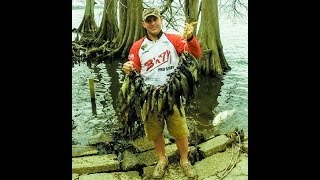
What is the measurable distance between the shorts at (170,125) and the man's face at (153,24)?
0.71 metres

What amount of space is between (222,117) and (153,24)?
1157 millimetres

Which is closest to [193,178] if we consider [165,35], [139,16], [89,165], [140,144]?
[140,144]

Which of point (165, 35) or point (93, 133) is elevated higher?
point (165, 35)

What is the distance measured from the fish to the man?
41 centimetres

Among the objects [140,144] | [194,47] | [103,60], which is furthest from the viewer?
[103,60]

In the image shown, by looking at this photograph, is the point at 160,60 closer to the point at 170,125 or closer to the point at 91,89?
the point at 170,125

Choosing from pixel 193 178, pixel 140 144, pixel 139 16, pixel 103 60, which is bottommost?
pixel 193 178

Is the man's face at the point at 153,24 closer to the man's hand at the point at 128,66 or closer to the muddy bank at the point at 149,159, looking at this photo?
the man's hand at the point at 128,66

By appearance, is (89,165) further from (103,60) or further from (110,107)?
(103,60)

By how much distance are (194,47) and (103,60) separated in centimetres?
117

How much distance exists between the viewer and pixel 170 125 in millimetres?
4277

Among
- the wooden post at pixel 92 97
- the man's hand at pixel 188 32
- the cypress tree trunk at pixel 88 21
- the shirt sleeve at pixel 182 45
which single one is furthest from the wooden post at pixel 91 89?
the man's hand at pixel 188 32

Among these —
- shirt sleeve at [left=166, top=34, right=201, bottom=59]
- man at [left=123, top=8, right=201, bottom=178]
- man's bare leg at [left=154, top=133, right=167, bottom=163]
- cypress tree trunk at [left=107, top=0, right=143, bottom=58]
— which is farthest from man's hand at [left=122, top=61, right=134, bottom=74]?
man's bare leg at [left=154, top=133, right=167, bottom=163]
